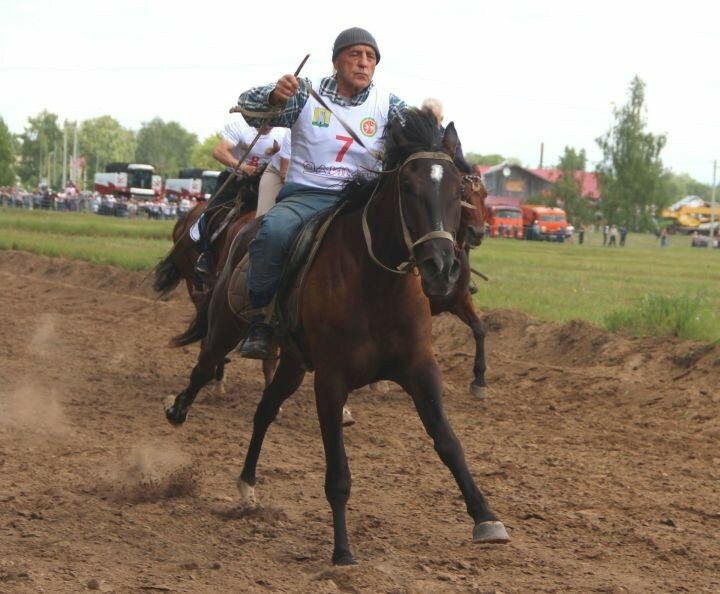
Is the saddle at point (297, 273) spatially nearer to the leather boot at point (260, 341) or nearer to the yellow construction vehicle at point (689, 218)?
the leather boot at point (260, 341)

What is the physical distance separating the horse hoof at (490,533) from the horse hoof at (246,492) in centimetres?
185

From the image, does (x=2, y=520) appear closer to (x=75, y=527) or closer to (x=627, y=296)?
(x=75, y=527)

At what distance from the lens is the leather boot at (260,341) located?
286 inches

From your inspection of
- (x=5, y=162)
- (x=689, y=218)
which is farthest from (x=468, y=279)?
(x=689, y=218)

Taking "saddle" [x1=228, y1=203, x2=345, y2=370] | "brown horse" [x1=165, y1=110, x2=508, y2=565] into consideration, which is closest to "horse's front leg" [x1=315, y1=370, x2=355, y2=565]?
"brown horse" [x1=165, y1=110, x2=508, y2=565]

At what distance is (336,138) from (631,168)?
293ft

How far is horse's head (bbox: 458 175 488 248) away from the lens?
37.4 ft

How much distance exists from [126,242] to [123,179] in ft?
209

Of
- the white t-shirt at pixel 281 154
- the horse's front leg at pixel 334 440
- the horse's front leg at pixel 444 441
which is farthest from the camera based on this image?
the white t-shirt at pixel 281 154

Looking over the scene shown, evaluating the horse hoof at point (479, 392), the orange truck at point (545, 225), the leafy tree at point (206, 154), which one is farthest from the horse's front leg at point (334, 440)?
the leafy tree at point (206, 154)

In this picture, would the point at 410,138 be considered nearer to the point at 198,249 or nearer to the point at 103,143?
the point at 198,249

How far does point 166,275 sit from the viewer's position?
13039 millimetres

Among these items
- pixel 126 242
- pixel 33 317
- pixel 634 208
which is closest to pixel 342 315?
pixel 33 317

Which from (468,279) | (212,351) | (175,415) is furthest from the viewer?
(468,279)
